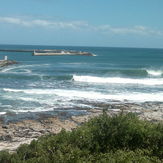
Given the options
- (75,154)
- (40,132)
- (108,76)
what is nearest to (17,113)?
(40,132)

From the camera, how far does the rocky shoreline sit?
1781cm

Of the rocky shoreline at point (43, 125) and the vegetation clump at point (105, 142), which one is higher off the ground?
the vegetation clump at point (105, 142)

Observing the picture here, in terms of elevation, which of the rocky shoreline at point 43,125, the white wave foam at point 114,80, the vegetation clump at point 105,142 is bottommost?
the white wave foam at point 114,80

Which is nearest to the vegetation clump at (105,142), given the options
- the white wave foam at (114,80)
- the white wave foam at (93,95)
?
the white wave foam at (93,95)

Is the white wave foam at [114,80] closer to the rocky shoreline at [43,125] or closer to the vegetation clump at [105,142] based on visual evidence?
the rocky shoreline at [43,125]

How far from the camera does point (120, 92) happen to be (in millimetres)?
34094

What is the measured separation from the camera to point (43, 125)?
20688 mm

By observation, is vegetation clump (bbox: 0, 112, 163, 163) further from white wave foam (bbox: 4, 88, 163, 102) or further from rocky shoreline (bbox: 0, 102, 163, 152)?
white wave foam (bbox: 4, 88, 163, 102)

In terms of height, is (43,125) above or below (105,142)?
below

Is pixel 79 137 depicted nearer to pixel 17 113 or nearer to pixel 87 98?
pixel 17 113

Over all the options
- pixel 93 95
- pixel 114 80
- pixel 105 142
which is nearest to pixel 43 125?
pixel 105 142

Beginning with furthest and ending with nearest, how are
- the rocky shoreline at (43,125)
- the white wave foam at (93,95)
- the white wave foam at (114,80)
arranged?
1. the white wave foam at (114,80)
2. the white wave foam at (93,95)
3. the rocky shoreline at (43,125)

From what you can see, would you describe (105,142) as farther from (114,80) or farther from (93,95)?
(114,80)

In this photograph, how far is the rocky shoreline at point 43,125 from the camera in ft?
58.4
